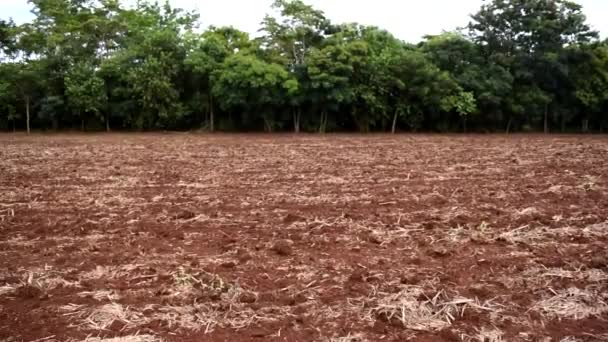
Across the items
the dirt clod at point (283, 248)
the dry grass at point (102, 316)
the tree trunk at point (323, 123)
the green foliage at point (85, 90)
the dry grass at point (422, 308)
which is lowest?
the dry grass at point (102, 316)

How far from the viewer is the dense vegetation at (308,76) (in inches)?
1078

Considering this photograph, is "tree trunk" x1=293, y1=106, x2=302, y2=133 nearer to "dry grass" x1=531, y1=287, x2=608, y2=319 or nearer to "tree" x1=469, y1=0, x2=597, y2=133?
"tree" x1=469, y1=0, x2=597, y2=133

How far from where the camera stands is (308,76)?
2720cm

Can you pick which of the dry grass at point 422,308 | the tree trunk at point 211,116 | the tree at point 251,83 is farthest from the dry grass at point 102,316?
the tree trunk at point 211,116

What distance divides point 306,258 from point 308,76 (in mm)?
22985

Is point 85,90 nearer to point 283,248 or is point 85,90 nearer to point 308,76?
point 308,76

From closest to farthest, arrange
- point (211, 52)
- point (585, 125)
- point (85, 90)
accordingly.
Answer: point (85, 90)
point (211, 52)
point (585, 125)

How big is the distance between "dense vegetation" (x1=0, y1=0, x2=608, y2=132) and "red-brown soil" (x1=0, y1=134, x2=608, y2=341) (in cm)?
1776

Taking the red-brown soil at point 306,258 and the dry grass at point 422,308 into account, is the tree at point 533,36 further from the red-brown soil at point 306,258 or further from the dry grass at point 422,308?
the dry grass at point 422,308

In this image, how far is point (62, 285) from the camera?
169 inches

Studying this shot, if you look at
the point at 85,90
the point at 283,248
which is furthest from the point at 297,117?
the point at 283,248

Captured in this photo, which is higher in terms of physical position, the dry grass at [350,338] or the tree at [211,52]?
the tree at [211,52]

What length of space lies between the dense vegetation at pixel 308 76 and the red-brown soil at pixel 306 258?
17760 millimetres

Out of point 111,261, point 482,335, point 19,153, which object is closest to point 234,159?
point 19,153
